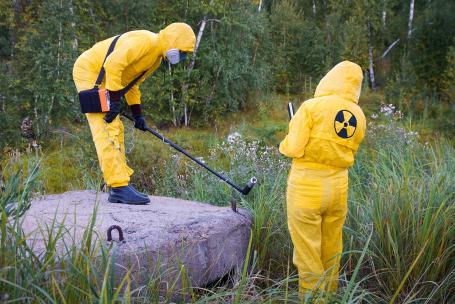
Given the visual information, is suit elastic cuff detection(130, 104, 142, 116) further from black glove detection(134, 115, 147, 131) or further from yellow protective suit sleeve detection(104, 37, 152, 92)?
yellow protective suit sleeve detection(104, 37, 152, 92)

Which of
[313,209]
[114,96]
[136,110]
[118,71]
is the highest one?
[118,71]

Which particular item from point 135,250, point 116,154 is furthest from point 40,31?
point 135,250

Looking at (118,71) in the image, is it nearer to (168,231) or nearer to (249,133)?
(168,231)

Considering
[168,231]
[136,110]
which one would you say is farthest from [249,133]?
[168,231]

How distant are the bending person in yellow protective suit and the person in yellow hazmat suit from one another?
1.53 metres

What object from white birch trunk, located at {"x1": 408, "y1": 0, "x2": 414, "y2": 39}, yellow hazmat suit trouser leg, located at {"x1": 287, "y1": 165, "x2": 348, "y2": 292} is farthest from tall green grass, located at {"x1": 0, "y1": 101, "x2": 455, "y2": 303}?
white birch trunk, located at {"x1": 408, "y1": 0, "x2": 414, "y2": 39}

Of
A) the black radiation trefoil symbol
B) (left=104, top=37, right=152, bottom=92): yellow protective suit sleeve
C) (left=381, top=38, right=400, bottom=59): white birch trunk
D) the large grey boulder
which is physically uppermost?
(left=381, top=38, right=400, bottom=59): white birch trunk

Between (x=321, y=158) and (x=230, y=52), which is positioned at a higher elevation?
(x=230, y=52)

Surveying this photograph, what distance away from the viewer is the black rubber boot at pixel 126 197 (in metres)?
4.52

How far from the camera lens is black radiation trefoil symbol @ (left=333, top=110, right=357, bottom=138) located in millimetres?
3561

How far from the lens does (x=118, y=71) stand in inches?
175

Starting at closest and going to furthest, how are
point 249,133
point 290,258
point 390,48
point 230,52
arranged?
point 290,258 < point 249,133 < point 230,52 < point 390,48

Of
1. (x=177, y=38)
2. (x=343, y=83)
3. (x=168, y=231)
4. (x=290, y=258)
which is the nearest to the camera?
(x=168, y=231)

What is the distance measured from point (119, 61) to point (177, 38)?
1.85 feet
